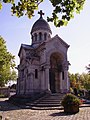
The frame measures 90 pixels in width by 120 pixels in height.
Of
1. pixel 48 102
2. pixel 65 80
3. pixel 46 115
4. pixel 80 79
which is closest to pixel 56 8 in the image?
pixel 46 115

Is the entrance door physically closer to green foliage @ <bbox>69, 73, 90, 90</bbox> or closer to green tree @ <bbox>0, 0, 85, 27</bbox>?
green tree @ <bbox>0, 0, 85, 27</bbox>

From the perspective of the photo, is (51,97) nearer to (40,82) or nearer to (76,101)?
(40,82)

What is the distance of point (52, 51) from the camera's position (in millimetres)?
30734

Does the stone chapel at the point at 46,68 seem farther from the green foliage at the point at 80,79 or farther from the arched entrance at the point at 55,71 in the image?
the green foliage at the point at 80,79

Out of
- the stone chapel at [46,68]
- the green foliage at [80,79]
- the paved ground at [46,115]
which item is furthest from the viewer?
the green foliage at [80,79]

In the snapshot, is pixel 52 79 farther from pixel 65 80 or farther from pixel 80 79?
pixel 80 79

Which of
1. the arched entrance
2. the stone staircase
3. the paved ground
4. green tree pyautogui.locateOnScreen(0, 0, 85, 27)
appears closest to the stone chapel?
the arched entrance

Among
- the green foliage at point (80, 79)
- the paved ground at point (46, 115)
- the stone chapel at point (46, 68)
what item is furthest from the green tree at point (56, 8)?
the green foliage at point (80, 79)

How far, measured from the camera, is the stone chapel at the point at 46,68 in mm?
30050

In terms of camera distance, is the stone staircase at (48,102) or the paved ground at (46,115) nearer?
the paved ground at (46,115)

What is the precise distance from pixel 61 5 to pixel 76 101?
1288 centimetres

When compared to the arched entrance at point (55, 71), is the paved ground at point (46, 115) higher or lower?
lower

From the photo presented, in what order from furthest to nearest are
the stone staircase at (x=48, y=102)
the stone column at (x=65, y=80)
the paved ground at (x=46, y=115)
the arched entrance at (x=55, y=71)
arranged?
the arched entrance at (x=55, y=71)
the stone column at (x=65, y=80)
the stone staircase at (x=48, y=102)
the paved ground at (x=46, y=115)

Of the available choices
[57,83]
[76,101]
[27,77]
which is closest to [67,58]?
[57,83]
